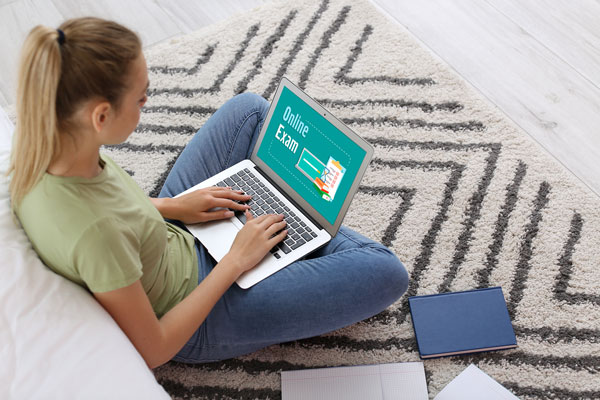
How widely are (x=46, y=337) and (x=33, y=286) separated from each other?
82 mm

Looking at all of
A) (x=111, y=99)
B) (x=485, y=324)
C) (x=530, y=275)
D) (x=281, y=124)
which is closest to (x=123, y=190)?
(x=111, y=99)

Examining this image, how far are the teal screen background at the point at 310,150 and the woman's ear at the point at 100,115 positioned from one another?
0.51 metres

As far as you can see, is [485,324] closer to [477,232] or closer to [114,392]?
[477,232]

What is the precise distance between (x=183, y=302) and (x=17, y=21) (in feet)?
5.18

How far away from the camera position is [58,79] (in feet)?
2.58

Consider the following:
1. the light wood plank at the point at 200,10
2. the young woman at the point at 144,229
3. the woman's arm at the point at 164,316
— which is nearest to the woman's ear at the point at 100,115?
the young woman at the point at 144,229

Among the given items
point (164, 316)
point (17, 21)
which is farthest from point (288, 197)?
point (17, 21)

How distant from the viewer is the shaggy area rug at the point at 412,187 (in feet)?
4.53

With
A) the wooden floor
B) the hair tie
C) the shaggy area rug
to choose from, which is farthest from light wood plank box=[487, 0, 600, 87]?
the hair tie

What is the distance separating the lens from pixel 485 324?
1393 millimetres

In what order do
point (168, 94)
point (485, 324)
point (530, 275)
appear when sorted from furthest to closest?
1. point (168, 94)
2. point (530, 275)
3. point (485, 324)

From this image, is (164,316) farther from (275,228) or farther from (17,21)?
(17,21)

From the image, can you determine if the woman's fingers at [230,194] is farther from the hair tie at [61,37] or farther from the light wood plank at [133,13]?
the light wood plank at [133,13]

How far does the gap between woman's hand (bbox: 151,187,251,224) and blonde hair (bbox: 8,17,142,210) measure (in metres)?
0.41
